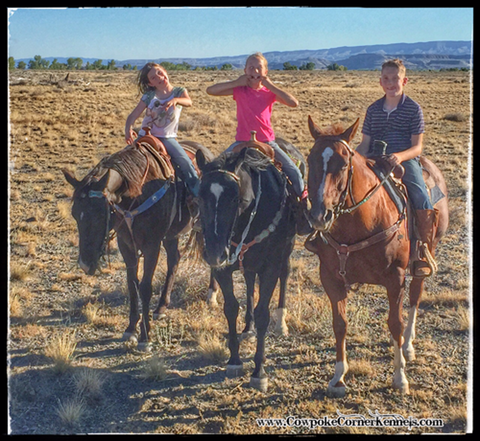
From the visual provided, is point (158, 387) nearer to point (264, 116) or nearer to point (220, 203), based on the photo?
point (220, 203)

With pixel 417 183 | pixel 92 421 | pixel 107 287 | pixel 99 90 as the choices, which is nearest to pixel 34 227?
pixel 107 287

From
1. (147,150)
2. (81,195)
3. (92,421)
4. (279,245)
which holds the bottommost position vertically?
(92,421)

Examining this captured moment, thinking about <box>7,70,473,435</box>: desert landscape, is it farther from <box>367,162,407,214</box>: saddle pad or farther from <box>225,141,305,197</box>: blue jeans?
<box>225,141,305,197</box>: blue jeans

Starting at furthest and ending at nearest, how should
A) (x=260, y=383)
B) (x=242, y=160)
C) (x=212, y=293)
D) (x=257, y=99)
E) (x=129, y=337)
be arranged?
(x=212, y=293)
(x=129, y=337)
(x=257, y=99)
(x=260, y=383)
(x=242, y=160)

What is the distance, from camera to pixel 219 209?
406 centimetres

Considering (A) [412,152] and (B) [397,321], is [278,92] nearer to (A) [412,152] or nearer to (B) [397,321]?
(A) [412,152]

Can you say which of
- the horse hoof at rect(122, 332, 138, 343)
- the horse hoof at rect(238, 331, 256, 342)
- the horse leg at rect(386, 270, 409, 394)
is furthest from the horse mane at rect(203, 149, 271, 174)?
the horse hoof at rect(122, 332, 138, 343)

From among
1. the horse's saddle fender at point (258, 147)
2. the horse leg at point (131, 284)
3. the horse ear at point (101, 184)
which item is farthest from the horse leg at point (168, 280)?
the horse's saddle fender at point (258, 147)

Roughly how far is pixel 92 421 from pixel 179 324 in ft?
6.86

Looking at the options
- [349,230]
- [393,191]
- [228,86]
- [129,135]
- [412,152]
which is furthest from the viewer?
[129,135]

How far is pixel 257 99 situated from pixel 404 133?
60.7 inches

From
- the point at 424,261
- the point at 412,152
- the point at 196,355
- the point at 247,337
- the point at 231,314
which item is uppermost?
the point at 412,152

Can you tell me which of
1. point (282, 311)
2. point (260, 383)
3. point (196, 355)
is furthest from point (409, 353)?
point (196, 355)

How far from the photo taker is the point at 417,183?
486cm
